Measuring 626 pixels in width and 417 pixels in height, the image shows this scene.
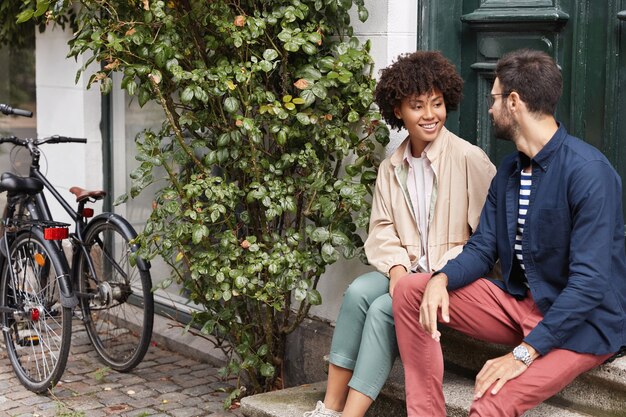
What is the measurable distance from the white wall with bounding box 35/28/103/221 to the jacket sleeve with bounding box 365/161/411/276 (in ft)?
10.7

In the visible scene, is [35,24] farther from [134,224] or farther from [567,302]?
[567,302]

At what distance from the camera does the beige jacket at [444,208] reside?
4316 millimetres

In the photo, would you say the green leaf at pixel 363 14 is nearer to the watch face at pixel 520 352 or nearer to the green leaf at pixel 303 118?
the green leaf at pixel 303 118

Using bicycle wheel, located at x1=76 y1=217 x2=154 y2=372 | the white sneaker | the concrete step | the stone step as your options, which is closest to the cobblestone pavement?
bicycle wheel, located at x1=76 y1=217 x2=154 y2=372

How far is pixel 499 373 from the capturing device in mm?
3588

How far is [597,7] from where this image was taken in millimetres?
4395

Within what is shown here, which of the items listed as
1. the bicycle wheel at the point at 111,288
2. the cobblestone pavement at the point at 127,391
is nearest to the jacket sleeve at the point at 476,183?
the cobblestone pavement at the point at 127,391

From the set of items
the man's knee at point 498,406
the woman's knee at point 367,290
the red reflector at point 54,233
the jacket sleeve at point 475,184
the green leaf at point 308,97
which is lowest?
the man's knee at point 498,406

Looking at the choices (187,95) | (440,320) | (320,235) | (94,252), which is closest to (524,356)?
(440,320)

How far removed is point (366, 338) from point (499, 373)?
692mm

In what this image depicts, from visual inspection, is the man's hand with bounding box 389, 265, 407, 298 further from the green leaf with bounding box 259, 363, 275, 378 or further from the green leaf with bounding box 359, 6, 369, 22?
the green leaf with bounding box 359, 6, 369, 22

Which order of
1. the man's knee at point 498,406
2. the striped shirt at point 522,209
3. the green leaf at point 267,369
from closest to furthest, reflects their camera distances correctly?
the man's knee at point 498,406 < the striped shirt at point 522,209 < the green leaf at point 267,369

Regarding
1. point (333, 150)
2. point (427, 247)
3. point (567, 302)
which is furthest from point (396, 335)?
point (333, 150)

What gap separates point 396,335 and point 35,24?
4.68 metres
